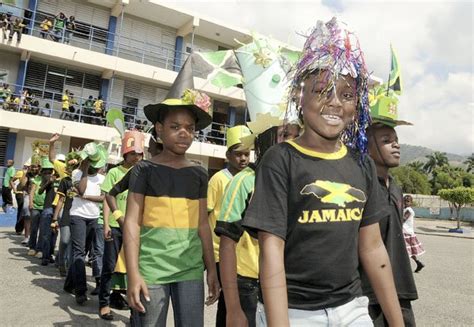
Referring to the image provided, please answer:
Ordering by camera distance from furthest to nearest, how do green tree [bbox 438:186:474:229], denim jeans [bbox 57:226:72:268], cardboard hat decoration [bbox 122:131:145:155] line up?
green tree [bbox 438:186:474:229] < denim jeans [bbox 57:226:72:268] < cardboard hat decoration [bbox 122:131:145:155]

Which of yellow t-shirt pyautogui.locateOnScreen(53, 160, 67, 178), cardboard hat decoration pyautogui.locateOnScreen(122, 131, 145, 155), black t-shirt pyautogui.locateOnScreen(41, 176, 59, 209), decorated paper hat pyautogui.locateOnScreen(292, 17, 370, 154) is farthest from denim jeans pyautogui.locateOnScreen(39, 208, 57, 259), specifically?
decorated paper hat pyautogui.locateOnScreen(292, 17, 370, 154)

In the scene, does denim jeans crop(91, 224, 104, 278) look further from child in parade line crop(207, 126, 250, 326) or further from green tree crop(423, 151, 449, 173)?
green tree crop(423, 151, 449, 173)

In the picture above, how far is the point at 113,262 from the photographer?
4.64 m

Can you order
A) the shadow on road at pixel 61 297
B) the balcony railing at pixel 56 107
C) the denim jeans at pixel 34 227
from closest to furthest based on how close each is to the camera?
the shadow on road at pixel 61 297
the denim jeans at pixel 34 227
the balcony railing at pixel 56 107

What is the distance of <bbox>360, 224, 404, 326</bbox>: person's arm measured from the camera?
1.74 metres

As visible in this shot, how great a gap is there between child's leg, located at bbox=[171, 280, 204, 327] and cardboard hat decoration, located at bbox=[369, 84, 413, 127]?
4.86ft

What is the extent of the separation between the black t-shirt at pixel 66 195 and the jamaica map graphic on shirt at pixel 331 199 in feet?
14.9

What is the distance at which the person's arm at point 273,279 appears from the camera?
1420 mm

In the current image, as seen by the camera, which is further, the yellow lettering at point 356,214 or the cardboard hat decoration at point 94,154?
the cardboard hat decoration at point 94,154

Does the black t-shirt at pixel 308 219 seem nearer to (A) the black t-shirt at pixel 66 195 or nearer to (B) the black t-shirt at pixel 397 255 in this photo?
(B) the black t-shirt at pixel 397 255

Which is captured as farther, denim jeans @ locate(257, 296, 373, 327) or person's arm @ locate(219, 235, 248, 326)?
person's arm @ locate(219, 235, 248, 326)

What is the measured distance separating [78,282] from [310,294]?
13.5 feet

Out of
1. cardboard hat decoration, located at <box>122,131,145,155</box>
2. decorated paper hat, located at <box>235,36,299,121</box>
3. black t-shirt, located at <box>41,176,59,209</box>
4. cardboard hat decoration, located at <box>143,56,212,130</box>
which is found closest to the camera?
cardboard hat decoration, located at <box>143,56,212,130</box>

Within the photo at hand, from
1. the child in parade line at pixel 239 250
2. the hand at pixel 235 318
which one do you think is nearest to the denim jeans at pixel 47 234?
the child in parade line at pixel 239 250
